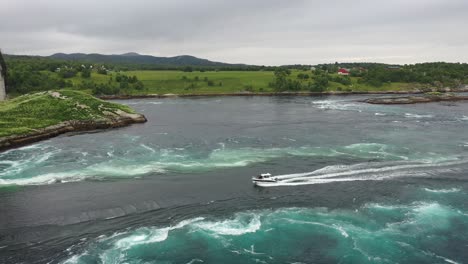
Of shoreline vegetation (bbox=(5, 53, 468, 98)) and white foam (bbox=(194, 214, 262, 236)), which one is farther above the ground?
shoreline vegetation (bbox=(5, 53, 468, 98))

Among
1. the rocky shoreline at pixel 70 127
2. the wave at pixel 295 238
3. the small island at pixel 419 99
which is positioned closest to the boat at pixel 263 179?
the wave at pixel 295 238

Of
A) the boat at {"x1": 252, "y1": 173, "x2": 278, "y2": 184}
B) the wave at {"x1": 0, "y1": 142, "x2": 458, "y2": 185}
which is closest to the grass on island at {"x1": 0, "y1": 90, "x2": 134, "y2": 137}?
the wave at {"x1": 0, "y1": 142, "x2": 458, "y2": 185}

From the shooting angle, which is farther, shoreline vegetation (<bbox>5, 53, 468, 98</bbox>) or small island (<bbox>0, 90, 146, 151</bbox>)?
shoreline vegetation (<bbox>5, 53, 468, 98</bbox>)

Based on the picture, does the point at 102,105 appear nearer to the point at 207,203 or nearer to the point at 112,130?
the point at 112,130

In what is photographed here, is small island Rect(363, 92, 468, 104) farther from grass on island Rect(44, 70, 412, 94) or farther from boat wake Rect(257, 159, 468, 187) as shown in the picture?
boat wake Rect(257, 159, 468, 187)

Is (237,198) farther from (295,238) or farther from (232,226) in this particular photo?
(295,238)

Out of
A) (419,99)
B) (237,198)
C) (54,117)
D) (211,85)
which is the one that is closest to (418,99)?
(419,99)
